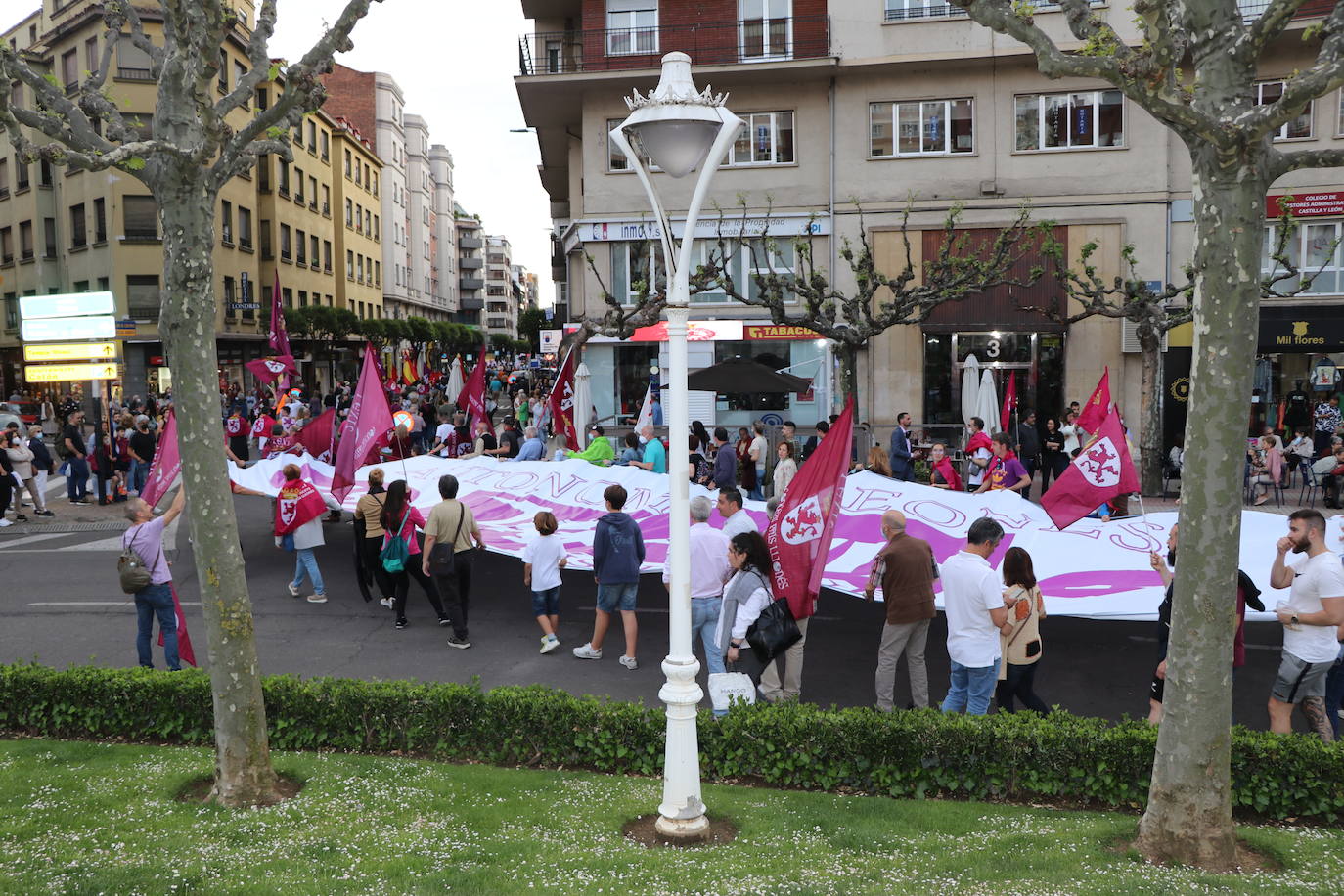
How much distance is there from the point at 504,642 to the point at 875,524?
426cm

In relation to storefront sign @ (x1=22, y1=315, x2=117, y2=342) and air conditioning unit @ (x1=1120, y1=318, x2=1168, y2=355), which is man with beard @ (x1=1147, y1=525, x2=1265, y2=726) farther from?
storefront sign @ (x1=22, y1=315, x2=117, y2=342)

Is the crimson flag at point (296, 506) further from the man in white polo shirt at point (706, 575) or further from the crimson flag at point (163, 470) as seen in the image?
the man in white polo shirt at point (706, 575)

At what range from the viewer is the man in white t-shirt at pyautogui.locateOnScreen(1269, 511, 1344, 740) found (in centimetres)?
696

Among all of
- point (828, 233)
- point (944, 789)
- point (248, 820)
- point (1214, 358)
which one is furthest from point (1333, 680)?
point (828, 233)

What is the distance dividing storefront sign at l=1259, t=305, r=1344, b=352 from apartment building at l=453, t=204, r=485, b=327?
11324 cm

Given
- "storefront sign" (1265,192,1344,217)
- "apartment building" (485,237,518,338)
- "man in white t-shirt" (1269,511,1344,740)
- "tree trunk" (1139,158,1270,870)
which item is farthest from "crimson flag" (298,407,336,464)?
"apartment building" (485,237,518,338)

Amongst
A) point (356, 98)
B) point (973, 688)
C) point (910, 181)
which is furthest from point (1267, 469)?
point (356, 98)

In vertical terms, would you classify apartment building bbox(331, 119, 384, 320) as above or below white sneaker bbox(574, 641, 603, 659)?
above

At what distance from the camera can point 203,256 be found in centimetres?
648

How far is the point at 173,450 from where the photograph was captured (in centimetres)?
1202

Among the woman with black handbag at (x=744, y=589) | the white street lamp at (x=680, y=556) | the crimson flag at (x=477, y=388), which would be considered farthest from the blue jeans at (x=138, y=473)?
the white street lamp at (x=680, y=556)

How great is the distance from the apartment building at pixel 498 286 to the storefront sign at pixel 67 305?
12560 cm

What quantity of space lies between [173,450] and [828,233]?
766 inches

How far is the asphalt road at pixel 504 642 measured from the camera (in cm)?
941
